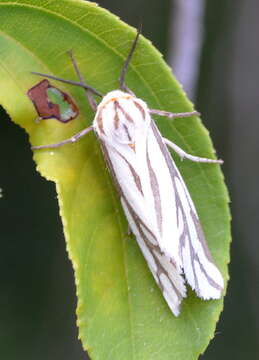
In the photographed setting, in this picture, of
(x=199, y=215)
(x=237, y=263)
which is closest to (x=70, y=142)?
(x=199, y=215)

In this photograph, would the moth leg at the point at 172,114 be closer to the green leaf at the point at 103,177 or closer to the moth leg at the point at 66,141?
the green leaf at the point at 103,177

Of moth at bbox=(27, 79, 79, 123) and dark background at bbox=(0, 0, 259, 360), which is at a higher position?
moth at bbox=(27, 79, 79, 123)

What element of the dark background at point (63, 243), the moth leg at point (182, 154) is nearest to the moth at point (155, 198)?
the moth leg at point (182, 154)

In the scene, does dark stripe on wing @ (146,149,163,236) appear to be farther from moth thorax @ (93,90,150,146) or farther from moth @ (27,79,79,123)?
moth @ (27,79,79,123)

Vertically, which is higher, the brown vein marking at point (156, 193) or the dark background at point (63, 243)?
the brown vein marking at point (156, 193)

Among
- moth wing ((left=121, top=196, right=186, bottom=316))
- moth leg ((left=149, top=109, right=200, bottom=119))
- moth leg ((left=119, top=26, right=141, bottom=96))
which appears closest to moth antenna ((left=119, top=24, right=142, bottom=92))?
moth leg ((left=119, top=26, right=141, bottom=96))

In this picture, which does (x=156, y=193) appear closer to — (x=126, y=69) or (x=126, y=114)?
(x=126, y=114)
